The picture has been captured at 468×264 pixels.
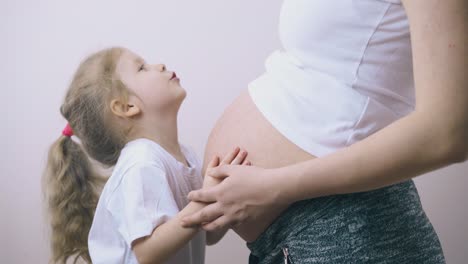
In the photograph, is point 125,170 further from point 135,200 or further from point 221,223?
point 221,223

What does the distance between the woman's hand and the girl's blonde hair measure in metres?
0.39

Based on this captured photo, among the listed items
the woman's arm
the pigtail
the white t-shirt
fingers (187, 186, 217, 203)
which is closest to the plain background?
the pigtail

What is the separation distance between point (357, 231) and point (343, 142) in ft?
0.42

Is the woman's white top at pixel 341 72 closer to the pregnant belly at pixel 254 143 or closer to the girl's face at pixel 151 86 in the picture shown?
the pregnant belly at pixel 254 143

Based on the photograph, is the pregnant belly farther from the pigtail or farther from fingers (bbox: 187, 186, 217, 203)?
the pigtail

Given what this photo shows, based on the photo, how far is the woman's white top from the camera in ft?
2.53

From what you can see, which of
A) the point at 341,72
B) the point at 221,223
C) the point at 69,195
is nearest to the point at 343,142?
the point at 341,72

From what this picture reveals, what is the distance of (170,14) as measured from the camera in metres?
1.71

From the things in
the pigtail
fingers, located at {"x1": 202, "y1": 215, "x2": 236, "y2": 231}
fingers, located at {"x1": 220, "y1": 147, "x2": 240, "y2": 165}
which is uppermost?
fingers, located at {"x1": 220, "y1": 147, "x2": 240, "y2": 165}

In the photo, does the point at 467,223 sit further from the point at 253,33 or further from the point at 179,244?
the point at 179,244

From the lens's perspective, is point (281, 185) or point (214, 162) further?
point (214, 162)

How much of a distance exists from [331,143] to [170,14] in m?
1.02

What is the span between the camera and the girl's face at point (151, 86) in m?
1.17

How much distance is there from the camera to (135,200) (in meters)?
1.00
